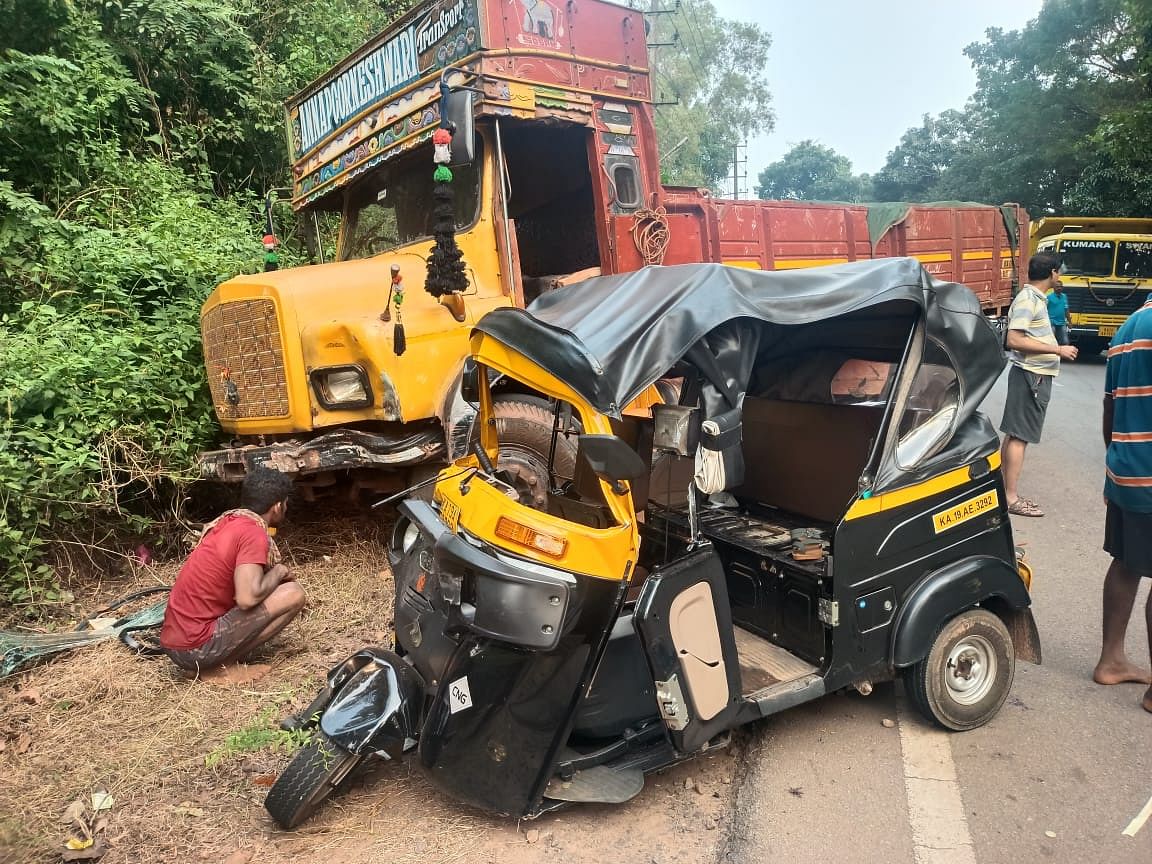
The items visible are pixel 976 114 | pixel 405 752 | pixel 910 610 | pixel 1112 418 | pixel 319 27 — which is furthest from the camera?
pixel 976 114

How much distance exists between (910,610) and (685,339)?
5.05 ft

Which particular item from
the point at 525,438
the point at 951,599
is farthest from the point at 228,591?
the point at 951,599

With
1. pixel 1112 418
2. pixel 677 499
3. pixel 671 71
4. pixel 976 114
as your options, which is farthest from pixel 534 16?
pixel 671 71

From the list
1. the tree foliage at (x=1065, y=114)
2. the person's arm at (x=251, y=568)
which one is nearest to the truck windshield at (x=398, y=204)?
the person's arm at (x=251, y=568)

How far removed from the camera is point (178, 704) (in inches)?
151

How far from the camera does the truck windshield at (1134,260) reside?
14852mm

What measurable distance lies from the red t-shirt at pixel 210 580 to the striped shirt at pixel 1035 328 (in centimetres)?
537

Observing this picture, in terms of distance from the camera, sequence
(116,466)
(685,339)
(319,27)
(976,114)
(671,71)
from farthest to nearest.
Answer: (671,71) → (976,114) → (319,27) → (116,466) → (685,339)

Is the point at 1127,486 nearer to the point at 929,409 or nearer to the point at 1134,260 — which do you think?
the point at 929,409

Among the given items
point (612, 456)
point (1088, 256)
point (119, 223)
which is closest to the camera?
point (612, 456)

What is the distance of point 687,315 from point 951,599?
172 centimetres

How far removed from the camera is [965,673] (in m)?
3.45

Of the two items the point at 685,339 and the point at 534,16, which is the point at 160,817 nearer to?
the point at 685,339

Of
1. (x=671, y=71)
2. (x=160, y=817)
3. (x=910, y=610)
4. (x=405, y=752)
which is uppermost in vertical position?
(x=671, y=71)
